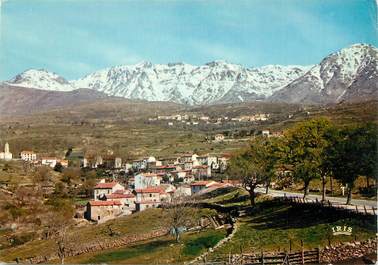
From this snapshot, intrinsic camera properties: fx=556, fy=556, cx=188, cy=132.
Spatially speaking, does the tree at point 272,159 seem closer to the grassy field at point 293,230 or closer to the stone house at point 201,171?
the grassy field at point 293,230

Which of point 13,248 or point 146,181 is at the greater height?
point 146,181

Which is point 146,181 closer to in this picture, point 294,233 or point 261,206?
point 261,206

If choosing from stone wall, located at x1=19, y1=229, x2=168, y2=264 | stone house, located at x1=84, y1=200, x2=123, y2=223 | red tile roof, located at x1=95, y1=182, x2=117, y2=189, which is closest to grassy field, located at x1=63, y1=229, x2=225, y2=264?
stone wall, located at x1=19, y1=229, x2=168, y2=264

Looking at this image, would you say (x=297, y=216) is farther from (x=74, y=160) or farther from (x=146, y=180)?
(x=74, y=160)

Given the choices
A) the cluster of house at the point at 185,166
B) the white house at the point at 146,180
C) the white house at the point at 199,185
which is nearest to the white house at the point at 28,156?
the cluster of house at the point at 185,166

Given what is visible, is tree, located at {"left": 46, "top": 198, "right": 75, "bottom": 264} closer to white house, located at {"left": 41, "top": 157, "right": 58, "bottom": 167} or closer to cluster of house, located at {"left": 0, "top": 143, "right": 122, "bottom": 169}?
cluster of house, located at {"left": 0, "top": 143, "right": 122, "bottom": 169}

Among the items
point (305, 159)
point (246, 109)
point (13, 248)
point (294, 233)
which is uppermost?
point (246, 109)

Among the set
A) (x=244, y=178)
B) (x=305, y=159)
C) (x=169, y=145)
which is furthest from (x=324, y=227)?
(x=169, y=145)
